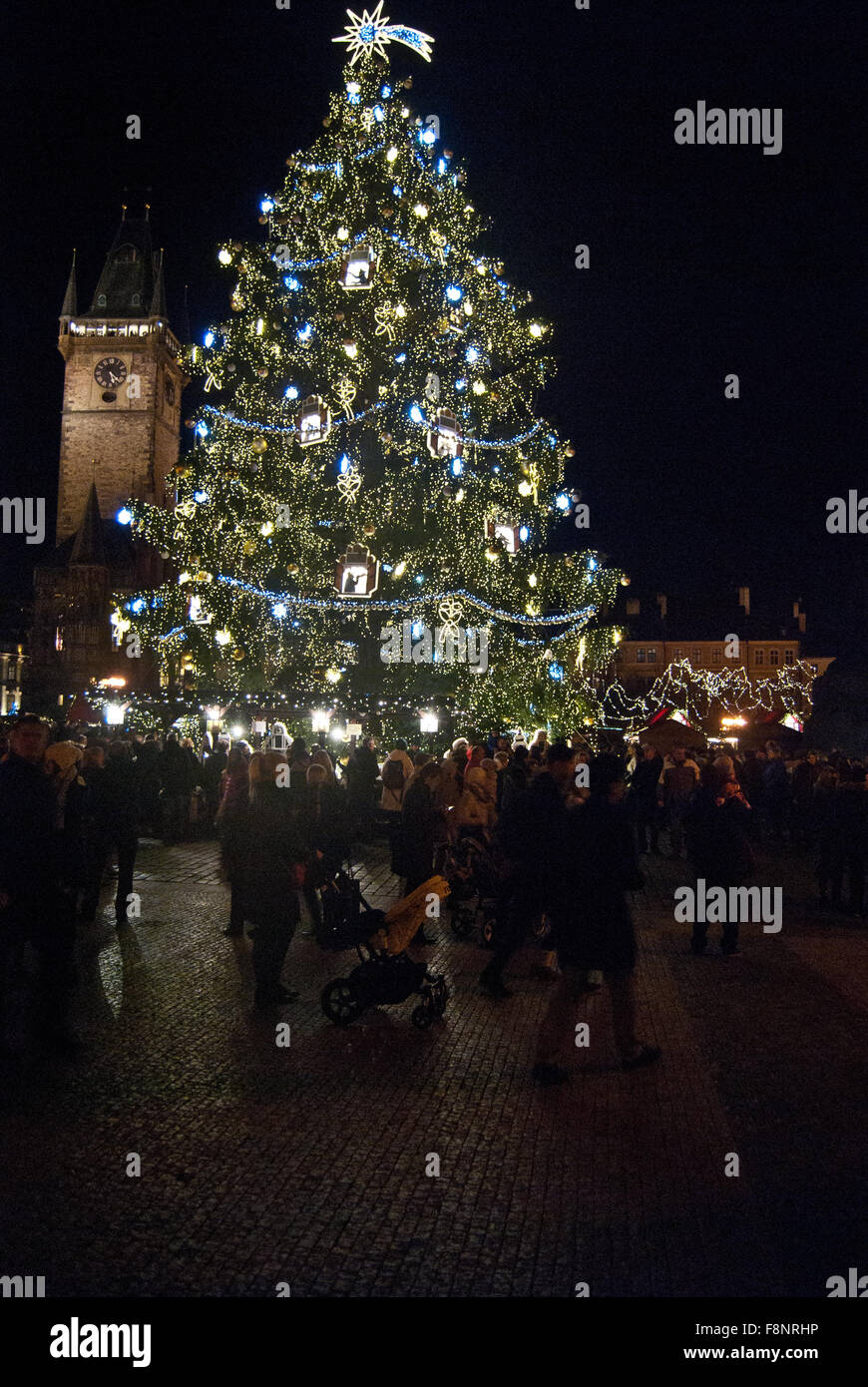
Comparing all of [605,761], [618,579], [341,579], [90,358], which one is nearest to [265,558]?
[341,579]

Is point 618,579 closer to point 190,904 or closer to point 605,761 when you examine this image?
point 190,904

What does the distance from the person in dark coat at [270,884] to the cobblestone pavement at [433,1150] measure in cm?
34

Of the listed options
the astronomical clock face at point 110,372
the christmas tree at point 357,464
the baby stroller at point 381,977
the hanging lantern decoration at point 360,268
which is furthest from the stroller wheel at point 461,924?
the astronomical clock face at point 110,372

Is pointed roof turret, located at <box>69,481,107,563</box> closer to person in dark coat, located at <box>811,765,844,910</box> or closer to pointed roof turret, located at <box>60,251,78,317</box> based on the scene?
pointed roof turret, located at <box>60,251,78,317</box>

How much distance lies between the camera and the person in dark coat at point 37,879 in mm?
6836

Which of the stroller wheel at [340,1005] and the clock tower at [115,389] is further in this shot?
the clock tower at [115,389]

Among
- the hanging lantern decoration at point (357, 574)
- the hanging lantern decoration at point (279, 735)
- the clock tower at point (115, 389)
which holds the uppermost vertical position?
the clock tower at point (115, 389)

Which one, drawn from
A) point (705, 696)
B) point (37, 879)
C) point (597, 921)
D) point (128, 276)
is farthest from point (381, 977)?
point (128, 276)

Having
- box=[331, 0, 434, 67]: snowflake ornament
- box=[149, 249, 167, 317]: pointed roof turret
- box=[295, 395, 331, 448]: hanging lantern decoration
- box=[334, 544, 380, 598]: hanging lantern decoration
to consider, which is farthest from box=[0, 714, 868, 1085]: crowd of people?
box=[149, 249, 167, 317]: pointed roof turret

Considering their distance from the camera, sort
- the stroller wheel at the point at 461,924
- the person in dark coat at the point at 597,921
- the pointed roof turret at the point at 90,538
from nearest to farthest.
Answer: the person in dark coat at the point at 597,921 → the stroller wheel at the point at 461,924 → the pointed roof turret at the point at 90,538

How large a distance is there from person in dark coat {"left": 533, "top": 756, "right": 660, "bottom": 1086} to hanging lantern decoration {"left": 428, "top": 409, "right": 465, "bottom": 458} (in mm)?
16275

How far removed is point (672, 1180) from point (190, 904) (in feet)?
28.2

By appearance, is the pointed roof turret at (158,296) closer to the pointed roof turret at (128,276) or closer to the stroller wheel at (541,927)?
the pointed roof turret at (128,276)
